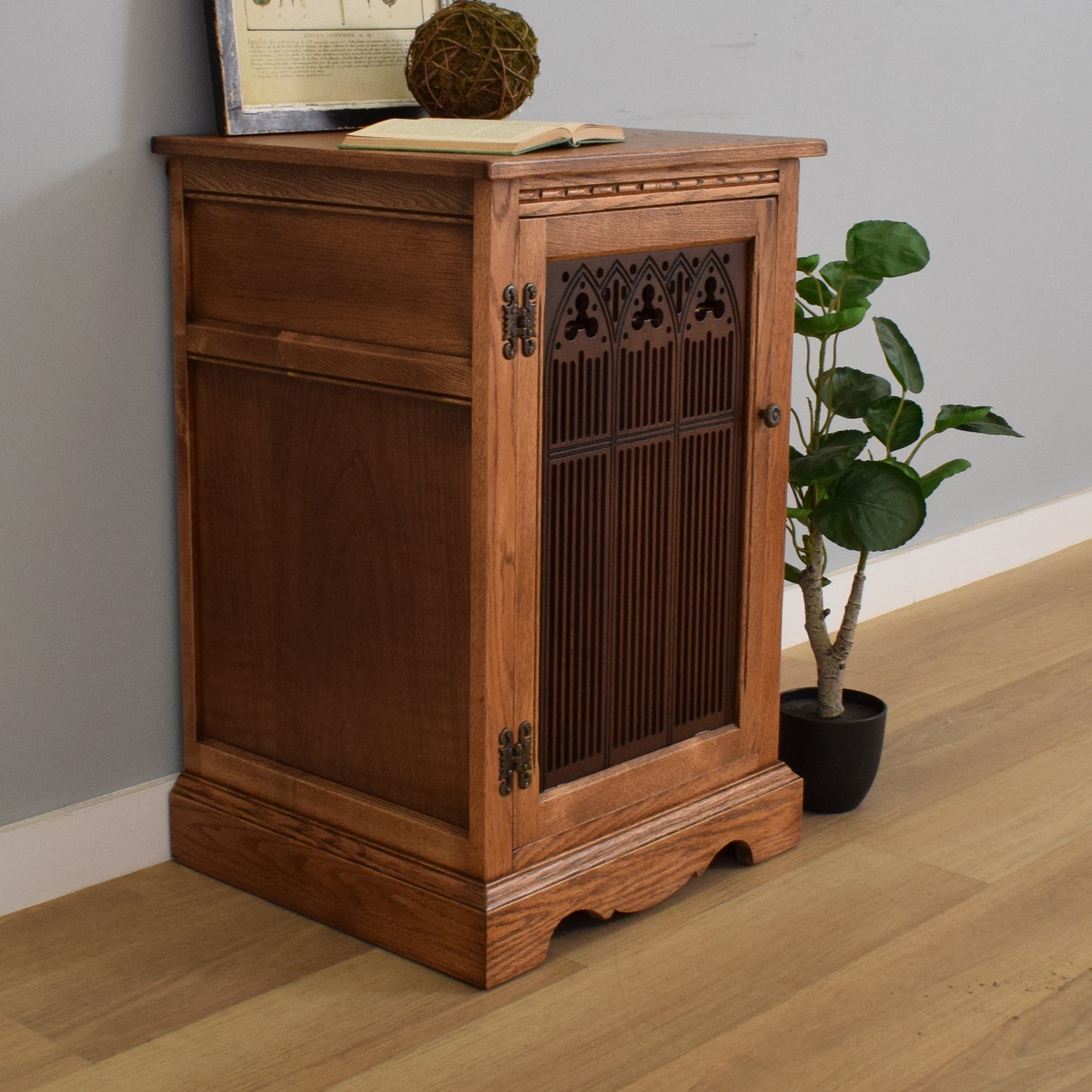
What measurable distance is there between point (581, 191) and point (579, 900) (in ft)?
2.89

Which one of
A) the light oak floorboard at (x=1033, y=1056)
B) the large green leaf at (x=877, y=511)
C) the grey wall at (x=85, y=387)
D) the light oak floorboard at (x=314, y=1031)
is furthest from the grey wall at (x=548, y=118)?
the light oak floorboard at (x=1033, y=1056)

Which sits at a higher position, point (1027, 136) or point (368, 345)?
point (1027, 136)

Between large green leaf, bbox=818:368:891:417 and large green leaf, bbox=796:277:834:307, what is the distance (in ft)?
0.34

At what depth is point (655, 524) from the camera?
211 cm

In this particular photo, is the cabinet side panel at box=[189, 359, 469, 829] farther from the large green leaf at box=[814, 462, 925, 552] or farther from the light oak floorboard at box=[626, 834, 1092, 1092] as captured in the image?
the large green leaf at box=[814, 462, 925, 552]

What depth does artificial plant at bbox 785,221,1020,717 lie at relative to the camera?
7.34ft

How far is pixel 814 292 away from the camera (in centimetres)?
236

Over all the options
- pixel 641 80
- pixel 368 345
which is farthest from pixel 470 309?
pixel 641 80

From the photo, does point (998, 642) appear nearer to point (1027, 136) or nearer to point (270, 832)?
point (1027, 136)

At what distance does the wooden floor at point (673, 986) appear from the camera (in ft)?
5.86

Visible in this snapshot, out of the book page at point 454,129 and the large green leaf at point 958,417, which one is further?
the large green leaf at point 958,417

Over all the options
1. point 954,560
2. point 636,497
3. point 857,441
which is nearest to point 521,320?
point 636,497

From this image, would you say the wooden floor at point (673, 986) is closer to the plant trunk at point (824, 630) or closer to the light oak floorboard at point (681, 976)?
the light oak floorboard at point (681, 976)

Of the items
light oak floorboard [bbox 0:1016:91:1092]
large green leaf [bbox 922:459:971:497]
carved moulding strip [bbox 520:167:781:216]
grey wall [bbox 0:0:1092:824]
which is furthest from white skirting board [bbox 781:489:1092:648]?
light oak floorboard [bbox 0:1016:91:1092]
